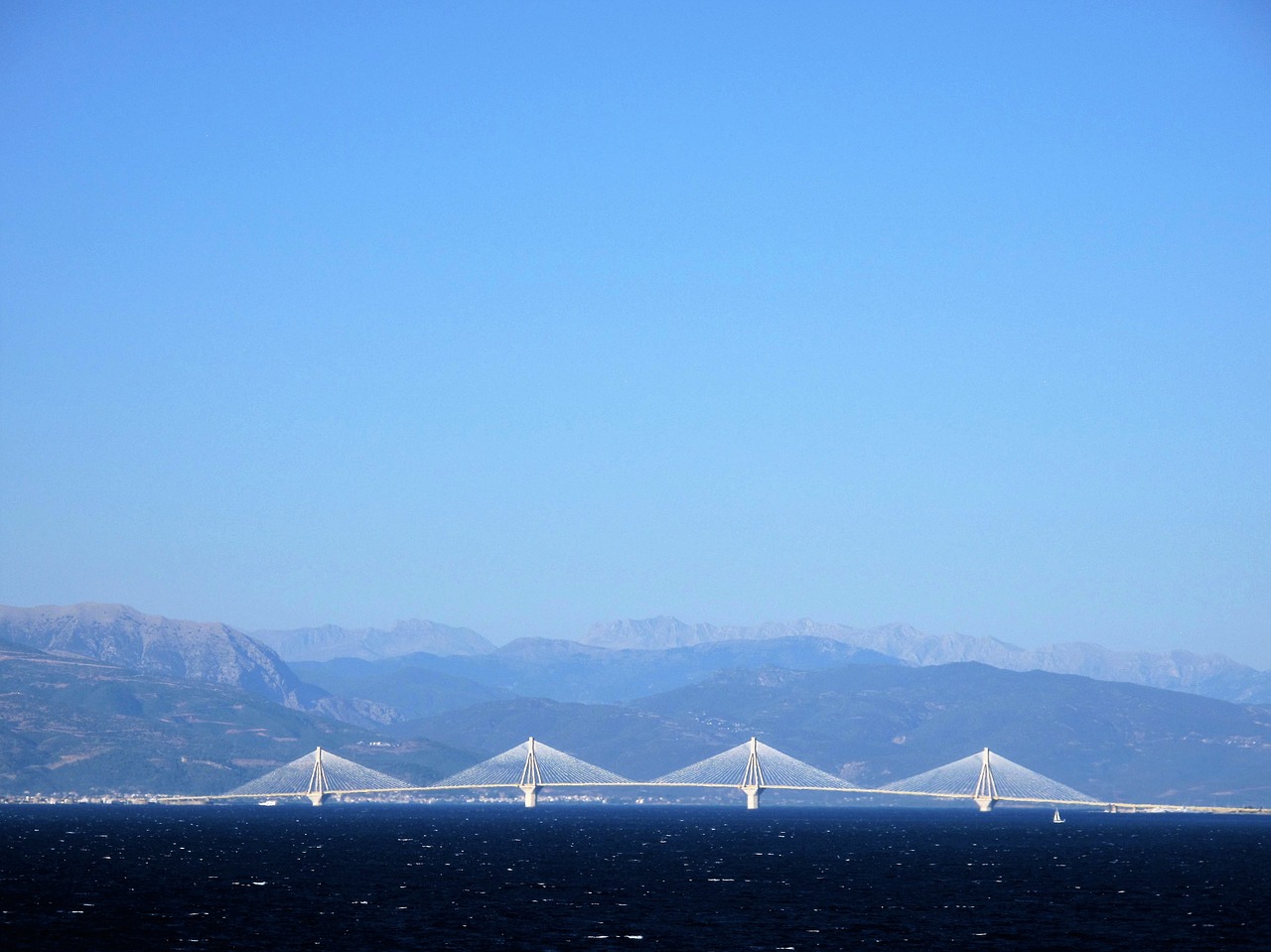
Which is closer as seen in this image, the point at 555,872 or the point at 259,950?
the point at 259,950

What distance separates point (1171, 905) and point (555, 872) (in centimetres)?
5822

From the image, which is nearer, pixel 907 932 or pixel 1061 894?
pixel 907 932

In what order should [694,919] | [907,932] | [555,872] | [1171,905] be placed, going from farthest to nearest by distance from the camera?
[555,872], [1171,905], [694,919], [907,932]

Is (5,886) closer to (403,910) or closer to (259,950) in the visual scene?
(403,910)

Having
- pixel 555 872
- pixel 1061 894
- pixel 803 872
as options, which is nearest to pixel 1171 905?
pixel 1061 894

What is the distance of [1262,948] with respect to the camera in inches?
3853

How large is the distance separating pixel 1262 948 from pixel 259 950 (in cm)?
5393

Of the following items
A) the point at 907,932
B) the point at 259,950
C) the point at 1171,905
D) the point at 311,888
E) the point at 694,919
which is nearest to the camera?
the point at 259,950

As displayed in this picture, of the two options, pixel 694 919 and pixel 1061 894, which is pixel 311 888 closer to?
pixel 694 919

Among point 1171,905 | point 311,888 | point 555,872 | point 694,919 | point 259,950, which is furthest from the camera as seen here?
point 555,872

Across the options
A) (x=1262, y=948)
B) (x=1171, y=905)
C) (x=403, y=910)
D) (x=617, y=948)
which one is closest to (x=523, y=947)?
(x=617, y=948)

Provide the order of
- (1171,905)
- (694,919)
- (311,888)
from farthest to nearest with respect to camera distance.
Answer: (311,888), (1171,905), (694,919)

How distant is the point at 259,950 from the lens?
93.6 metres

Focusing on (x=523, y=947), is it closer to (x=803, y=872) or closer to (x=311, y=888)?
(x=311, y=888)
